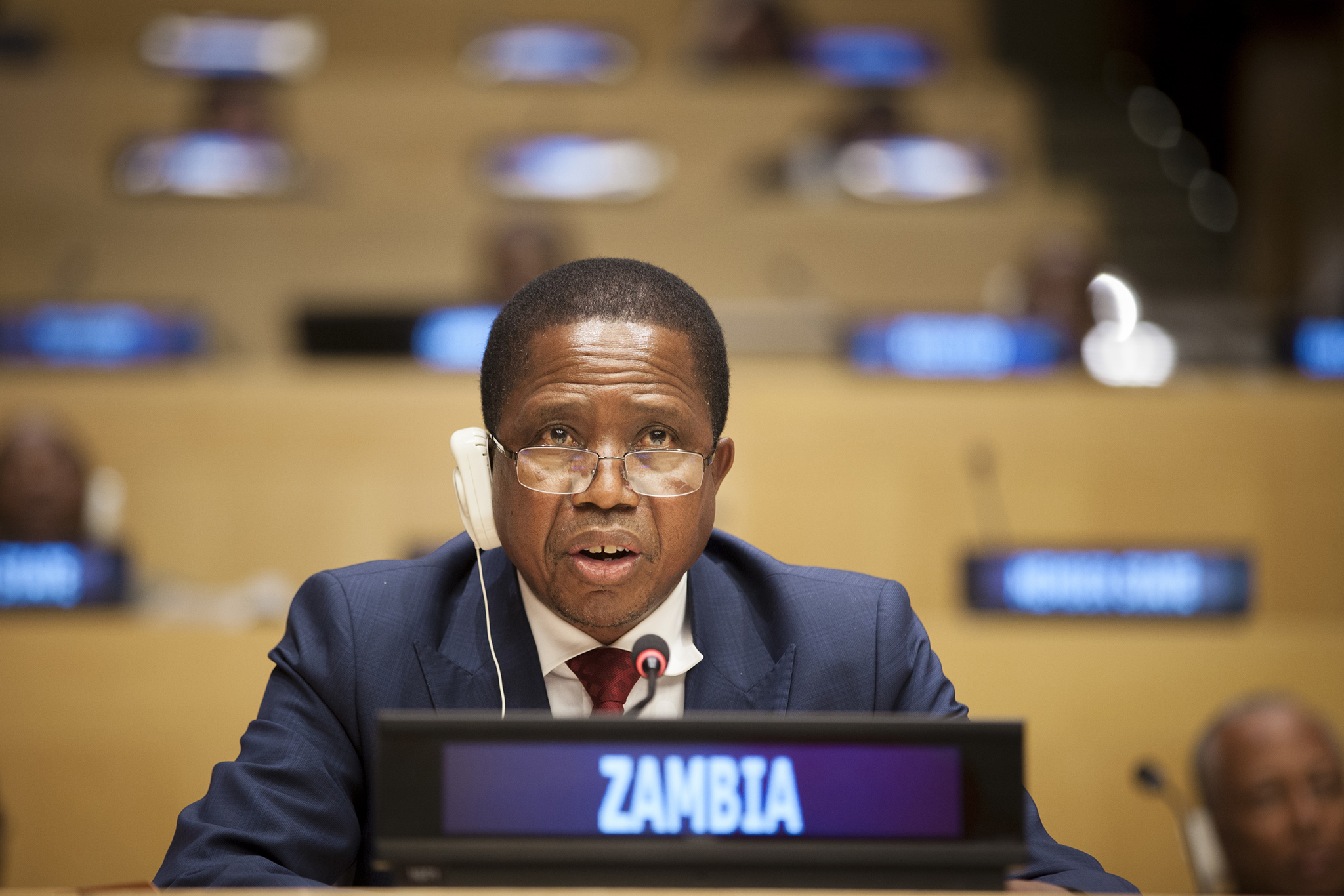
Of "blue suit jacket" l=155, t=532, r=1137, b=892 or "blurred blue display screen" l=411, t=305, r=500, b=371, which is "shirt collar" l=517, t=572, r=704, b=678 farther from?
"blurred blue display screen" l=411, t=305, r=500, b=371

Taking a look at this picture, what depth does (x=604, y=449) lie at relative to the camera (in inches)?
55.6

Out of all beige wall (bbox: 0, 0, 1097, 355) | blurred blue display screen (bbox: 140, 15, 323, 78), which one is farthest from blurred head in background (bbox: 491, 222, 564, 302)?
blurred blue display screen (bbox: 140, 15, 323, 78)

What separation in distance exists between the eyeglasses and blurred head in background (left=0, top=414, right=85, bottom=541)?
11.2 ft

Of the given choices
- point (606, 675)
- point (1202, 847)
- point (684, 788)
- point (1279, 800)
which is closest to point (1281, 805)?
point (1279, 800)

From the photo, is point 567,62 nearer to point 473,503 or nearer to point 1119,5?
point 1119,5

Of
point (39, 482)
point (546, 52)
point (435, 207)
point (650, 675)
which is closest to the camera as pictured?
point (650, 675)

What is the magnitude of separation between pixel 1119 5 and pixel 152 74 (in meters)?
6.73

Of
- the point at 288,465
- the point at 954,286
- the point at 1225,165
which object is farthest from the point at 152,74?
the point at 1225,165

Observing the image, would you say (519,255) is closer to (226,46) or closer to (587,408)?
(226,46)

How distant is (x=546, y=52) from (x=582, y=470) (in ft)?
22.7

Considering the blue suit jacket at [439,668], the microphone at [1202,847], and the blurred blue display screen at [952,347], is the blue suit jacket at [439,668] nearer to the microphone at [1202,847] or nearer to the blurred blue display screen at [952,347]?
the microphone at [1202,847]

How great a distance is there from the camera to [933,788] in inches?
44.7

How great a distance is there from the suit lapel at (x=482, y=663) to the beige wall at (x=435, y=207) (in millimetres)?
5155

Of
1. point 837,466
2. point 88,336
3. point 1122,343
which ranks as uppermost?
point 1122,343
